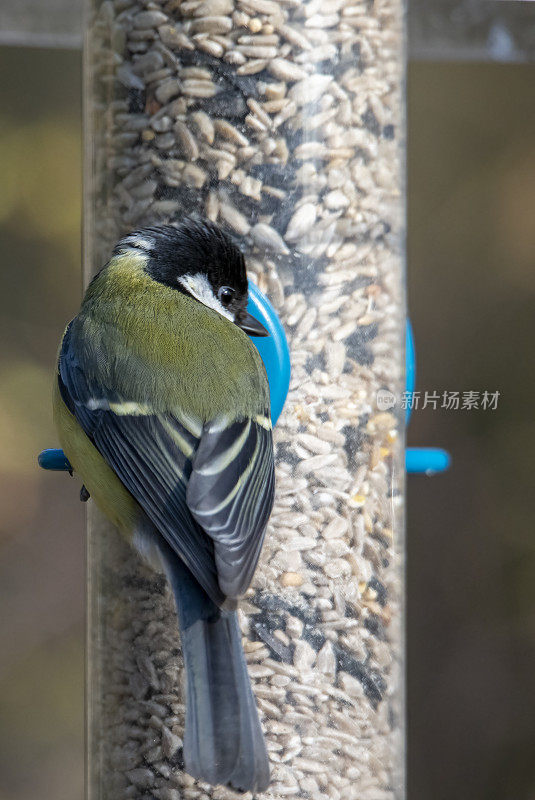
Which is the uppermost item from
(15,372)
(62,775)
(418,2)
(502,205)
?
(418,2)

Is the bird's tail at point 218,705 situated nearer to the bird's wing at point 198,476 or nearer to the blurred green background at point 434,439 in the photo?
the bird's wing at point 198,476

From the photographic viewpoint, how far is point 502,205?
17.9 ft

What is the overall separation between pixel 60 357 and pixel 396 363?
755 millimetres

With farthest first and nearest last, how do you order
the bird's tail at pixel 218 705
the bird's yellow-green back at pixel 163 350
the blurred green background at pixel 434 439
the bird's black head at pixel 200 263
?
the blurred green background at pixel 434 439
the bird's black head at pixel 200 263
the bird's yellow-green back at pixel 163 350
the bird's tail at pixel 218 705

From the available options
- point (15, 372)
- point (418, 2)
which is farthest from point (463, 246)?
point (15, 372)

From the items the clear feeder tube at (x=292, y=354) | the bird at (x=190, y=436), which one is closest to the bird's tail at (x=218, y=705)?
the bird at (x=190, y=436)

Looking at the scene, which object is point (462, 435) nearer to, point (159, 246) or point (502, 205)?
point (502, 205)

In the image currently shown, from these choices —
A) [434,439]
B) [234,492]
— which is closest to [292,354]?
[234,492]

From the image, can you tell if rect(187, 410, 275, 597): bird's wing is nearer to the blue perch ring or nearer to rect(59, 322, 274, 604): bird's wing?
rect(59, 322, 274, 604): bird's wing

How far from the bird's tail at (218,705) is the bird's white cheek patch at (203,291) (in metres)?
0.60

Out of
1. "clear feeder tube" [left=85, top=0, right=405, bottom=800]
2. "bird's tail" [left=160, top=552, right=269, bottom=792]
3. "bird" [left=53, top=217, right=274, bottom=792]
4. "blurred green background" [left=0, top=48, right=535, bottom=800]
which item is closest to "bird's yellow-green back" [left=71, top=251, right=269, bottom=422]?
"bird" [left=53, top=217, right=274, bottom=792]

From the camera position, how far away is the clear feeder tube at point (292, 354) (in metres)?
2.54

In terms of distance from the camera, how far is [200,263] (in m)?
2.50

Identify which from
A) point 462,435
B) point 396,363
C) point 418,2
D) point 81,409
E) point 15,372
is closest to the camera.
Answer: point 81,409
